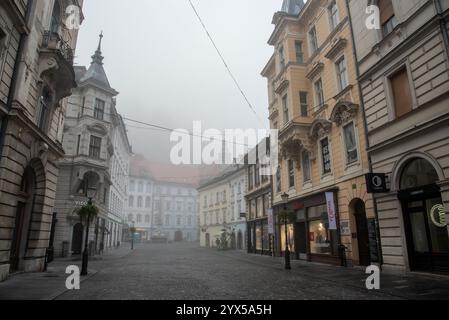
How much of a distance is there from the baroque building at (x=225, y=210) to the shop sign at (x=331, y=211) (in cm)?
1925

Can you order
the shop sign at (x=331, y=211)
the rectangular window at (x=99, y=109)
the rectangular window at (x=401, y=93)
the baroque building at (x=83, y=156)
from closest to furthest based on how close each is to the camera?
the rectangular window at (x=401, y=93)
the shop sign at (x=331, y=211)
the baroque building at (x=83, y=156)
the rectangular window at (x=99, y=109)

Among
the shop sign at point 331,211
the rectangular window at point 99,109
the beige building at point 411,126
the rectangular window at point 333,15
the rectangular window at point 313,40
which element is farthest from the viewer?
the rectangular window at point 99,109

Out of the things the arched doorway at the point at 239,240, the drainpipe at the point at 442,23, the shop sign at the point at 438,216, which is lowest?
the arched doorway at the point at 239,240

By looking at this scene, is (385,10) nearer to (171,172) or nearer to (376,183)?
(376,183)

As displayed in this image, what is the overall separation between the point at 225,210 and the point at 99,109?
77.0ft

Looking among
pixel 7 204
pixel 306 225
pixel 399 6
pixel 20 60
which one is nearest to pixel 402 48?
A: pixel 399 6

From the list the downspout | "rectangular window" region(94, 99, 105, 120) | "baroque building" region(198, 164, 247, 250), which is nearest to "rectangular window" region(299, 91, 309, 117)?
the downspout

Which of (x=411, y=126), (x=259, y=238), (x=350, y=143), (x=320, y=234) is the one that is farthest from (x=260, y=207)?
(x=411, y=126)

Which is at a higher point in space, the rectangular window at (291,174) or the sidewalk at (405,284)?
the rectangular window at (291,174)

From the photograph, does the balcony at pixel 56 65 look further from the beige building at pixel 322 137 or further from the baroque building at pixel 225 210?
the baroque building at pixel 225 210

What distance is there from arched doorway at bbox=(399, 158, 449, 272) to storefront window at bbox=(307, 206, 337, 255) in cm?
570

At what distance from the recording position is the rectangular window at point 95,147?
3042 cm

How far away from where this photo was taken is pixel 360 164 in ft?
53.4

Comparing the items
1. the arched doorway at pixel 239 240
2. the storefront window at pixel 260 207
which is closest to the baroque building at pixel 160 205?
the arched doorway at pixel 239 240
